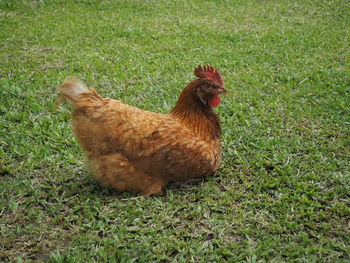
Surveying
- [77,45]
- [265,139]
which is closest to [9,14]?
[77,45]

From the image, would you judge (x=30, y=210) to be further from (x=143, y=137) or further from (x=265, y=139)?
(x=265, y=139)

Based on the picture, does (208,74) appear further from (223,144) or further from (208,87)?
(223,144)

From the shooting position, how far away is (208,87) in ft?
11.2

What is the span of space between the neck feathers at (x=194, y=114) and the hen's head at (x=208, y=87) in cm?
4

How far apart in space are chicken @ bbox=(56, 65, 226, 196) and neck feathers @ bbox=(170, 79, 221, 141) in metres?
0.04

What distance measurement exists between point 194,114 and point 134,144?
28.0 inches

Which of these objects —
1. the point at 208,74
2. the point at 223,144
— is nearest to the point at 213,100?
the point at 208,74

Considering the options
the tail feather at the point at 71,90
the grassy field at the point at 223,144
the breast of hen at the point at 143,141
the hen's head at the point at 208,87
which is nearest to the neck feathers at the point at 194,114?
the hen's head at the point at 208,87

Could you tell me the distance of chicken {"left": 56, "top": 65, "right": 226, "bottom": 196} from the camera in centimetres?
313

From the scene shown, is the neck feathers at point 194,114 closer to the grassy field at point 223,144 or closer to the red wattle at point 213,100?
the red wattle at point 213,100

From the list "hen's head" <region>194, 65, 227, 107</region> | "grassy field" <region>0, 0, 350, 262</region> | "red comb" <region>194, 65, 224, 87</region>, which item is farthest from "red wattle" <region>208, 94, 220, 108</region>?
"grassy field" <region>0, 0, 350, 262</region>

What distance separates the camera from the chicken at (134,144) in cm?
313

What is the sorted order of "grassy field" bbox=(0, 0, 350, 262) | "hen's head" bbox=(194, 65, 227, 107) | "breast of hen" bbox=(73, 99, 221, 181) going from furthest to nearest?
"hen's head" bbox=(194, 65, 227, 107), "breast of hen" bbox=(73, 99, 221, 181), "grassy field" bbox=(0, 0, 350, 262)

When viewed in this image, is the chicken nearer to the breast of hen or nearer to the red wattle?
the breast of hen
